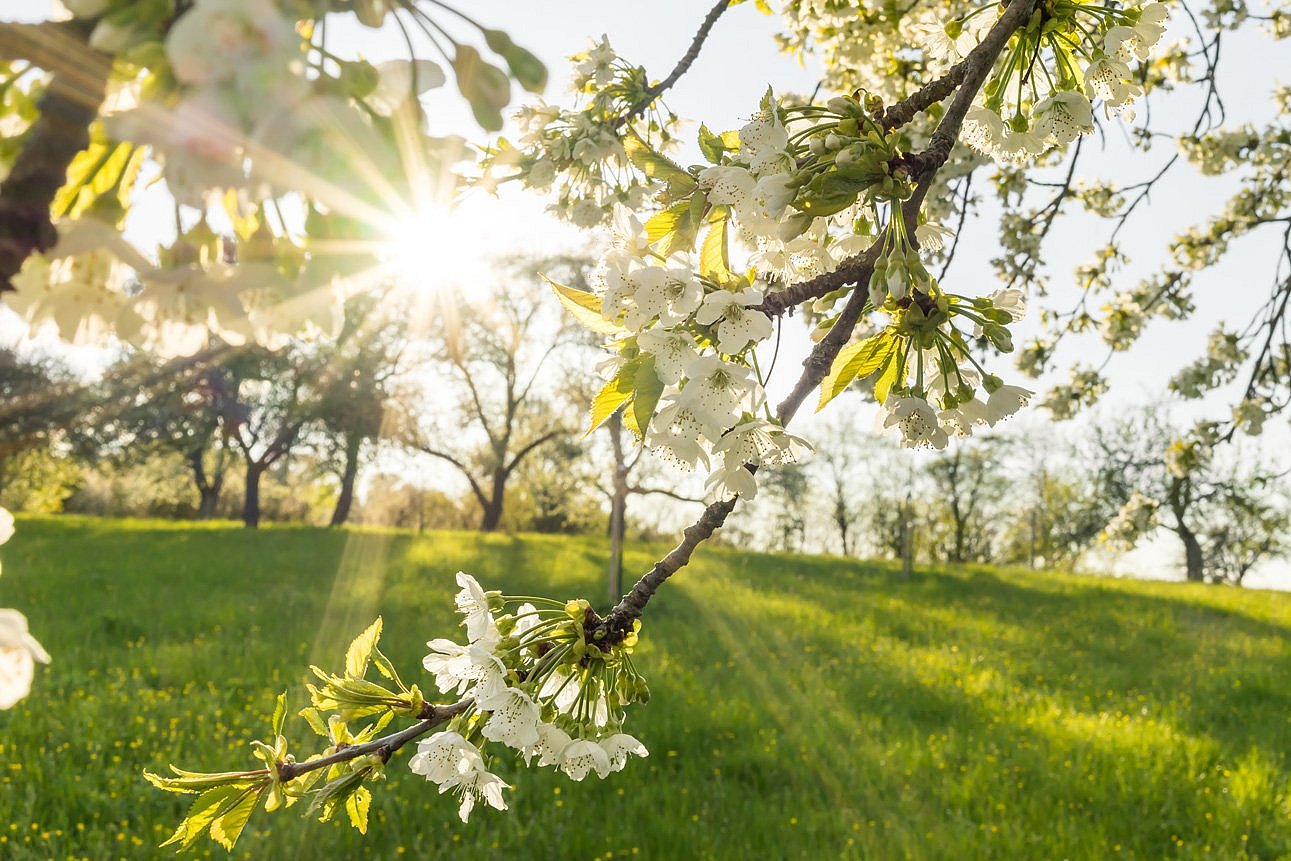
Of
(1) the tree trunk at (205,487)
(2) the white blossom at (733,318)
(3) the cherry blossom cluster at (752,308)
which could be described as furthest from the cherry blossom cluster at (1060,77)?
(1) the tree trunk at (205,487)

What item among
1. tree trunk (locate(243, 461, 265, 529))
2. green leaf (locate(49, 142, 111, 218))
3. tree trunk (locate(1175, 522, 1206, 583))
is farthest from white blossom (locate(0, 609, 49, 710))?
tree trunk (locate(1175, 522, 1206, 583))

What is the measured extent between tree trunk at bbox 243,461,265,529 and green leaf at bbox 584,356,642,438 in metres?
24.6

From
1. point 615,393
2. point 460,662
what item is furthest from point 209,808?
point 615,393

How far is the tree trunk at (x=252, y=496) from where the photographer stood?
Answer: 23703 mm

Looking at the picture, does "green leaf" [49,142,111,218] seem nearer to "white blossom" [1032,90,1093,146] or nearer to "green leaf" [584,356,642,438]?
"green leaf" [584,356,642,438]

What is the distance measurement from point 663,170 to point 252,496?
2566 centimetres

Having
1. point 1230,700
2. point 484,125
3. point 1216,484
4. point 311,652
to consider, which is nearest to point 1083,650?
point 1230,700

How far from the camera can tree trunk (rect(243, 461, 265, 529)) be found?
23.7 metres

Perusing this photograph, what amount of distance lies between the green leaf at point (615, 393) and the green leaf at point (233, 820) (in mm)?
711

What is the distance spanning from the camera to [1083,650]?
10.2 metres

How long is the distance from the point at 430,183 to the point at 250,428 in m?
28.5

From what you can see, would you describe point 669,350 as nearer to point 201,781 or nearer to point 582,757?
point 582,757

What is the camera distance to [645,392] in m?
1.14

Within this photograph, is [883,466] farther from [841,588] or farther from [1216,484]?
[1216,484]
